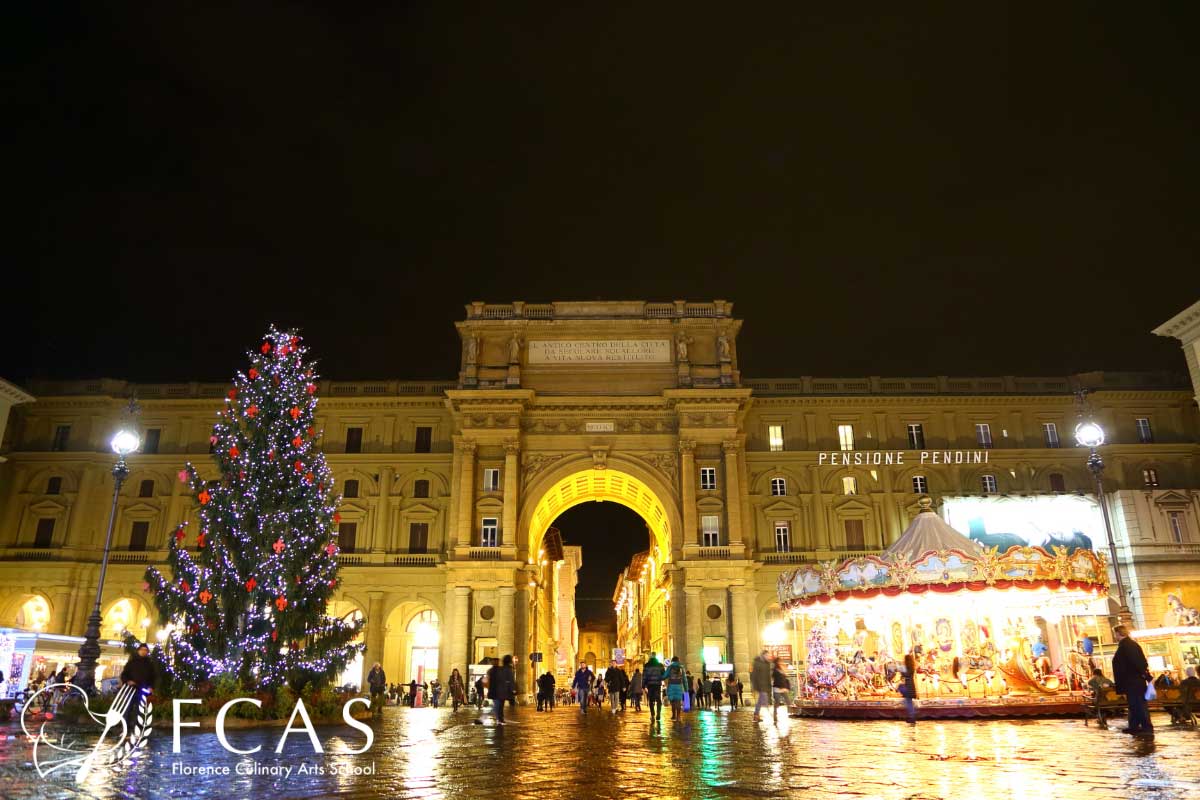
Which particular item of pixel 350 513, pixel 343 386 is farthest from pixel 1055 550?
pixel 343 386

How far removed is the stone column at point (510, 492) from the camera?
41.6m

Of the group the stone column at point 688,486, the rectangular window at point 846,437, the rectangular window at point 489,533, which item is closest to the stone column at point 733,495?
the stone column at point 688,486

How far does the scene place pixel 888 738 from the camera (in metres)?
13.8

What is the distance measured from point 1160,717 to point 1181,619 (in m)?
14.2

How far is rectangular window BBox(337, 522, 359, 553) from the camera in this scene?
146ft

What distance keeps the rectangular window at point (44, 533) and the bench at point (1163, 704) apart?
46.9m

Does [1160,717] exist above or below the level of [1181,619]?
below

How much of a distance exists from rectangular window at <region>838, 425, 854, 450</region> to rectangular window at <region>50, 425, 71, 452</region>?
138 feet

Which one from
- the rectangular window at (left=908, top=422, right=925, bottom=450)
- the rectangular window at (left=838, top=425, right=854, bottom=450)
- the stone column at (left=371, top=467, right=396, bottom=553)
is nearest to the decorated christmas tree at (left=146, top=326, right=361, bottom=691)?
the stone column at (left=371, top=467, right=396, bottom=553)

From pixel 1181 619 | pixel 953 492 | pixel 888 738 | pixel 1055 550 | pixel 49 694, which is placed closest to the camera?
pixel 888 738

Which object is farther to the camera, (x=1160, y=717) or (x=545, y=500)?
(x=545, y=500)

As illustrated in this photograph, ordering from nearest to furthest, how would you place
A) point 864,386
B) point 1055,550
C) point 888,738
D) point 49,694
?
point 888,738 → point 49,694 → point 1055,550 → point 864,386

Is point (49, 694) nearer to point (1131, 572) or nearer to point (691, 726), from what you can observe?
point (691, 726)

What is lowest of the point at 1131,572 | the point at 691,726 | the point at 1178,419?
the point at 691,726
